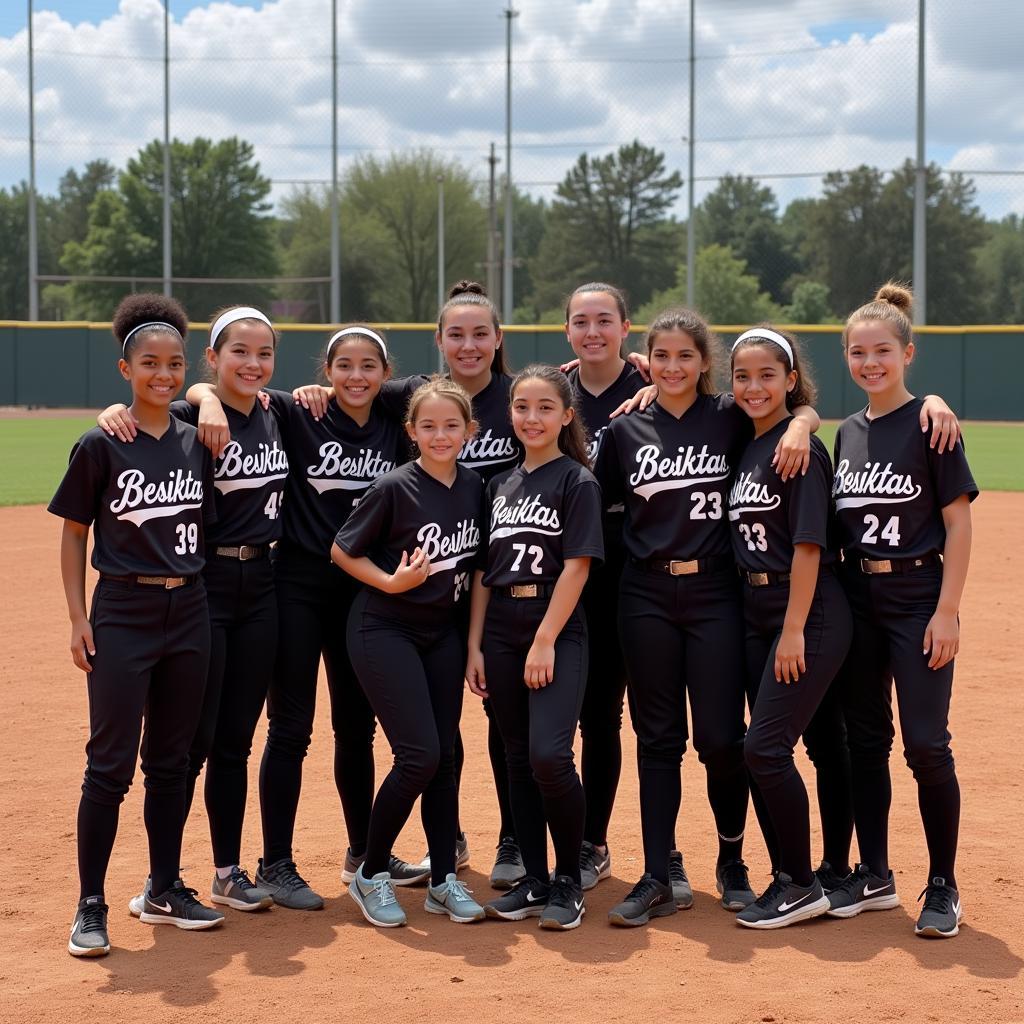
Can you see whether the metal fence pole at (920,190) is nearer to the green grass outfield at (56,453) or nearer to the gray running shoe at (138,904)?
the green grass outfield at (56,453)

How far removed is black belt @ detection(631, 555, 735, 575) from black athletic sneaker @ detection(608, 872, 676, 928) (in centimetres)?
89

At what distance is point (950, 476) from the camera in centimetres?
373

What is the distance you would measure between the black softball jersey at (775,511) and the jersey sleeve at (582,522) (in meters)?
0.39

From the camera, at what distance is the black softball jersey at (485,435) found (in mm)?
4320

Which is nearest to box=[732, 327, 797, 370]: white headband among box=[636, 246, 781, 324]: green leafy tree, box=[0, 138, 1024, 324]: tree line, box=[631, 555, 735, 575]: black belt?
box=[631, 555, 735, 575]: black belt

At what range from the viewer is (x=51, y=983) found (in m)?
3.40

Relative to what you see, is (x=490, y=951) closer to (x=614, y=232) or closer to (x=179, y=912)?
(x=179, y=912)

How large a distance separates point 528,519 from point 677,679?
0.64 meters

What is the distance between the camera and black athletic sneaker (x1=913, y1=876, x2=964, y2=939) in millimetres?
3658

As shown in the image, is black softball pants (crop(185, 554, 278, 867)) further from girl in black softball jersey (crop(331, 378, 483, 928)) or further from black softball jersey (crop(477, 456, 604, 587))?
black softball jersey (crop(477, 456, 604, 587))

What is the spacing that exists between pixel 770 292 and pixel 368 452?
4600 centimetres

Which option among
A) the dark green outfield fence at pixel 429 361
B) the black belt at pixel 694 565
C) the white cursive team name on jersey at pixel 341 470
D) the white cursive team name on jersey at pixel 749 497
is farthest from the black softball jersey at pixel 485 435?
the dark green outfield fence at pixel 429 361

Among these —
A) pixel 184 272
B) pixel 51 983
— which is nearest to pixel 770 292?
pixel 184 272

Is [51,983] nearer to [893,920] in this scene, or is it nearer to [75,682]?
[893,920]
